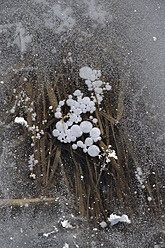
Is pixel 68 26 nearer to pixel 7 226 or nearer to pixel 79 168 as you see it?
pixel 79 168

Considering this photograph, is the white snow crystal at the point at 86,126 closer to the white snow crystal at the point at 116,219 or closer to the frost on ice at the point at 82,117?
the frost on ice at the point at 82,117

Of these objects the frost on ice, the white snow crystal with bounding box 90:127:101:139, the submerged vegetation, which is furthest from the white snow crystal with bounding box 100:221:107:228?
the white snow crystal with bounding box 90:127:101:139

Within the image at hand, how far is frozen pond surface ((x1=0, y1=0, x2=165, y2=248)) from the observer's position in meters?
1.43

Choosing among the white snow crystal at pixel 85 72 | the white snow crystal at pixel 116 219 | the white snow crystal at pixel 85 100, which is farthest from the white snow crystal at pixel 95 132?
the white snow crystal at pixel 116 219

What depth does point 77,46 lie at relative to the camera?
1522mm

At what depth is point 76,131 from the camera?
1449 mm

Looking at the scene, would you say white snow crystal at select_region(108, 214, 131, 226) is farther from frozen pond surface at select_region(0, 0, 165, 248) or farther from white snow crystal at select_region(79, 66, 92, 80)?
white snow crystal at select_region(79, 66, 92, 80)

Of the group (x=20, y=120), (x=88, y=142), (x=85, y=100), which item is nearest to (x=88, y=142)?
(x=88, y=142)

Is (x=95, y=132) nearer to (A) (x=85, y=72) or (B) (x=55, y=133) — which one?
(B) (x=55, y=133)

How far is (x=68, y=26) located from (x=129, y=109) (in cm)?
61

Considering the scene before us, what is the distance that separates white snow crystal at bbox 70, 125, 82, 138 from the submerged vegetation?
0.03 metres

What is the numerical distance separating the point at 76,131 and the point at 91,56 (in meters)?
0.46

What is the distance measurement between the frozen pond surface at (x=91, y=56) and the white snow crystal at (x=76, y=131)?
0.95 feet

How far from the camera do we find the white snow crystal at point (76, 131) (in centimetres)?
145
